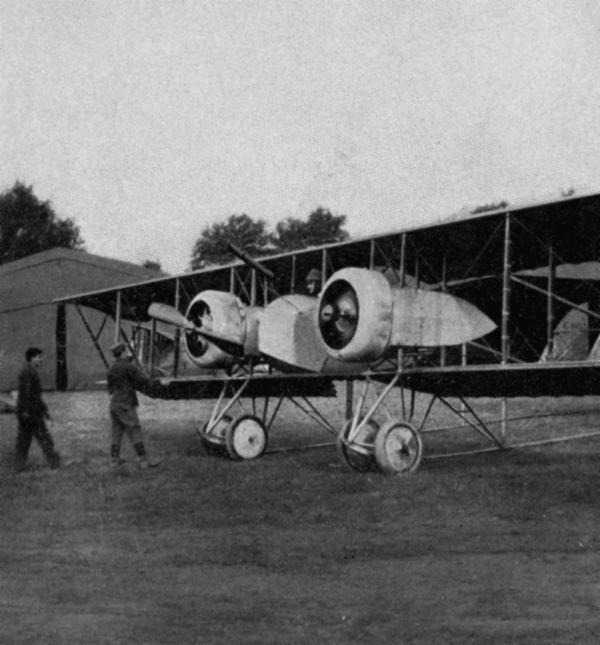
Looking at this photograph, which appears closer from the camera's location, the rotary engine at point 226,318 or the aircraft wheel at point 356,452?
the aircraft wheel at point 356,452

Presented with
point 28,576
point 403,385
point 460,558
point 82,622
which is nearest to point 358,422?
point 403,385

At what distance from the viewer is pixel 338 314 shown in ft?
40.1

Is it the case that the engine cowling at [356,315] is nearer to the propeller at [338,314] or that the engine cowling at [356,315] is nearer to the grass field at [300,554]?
the propeller at [338,314]

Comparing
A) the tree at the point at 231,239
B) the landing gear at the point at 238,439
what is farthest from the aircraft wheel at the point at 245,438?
the tree at the point at 231,239

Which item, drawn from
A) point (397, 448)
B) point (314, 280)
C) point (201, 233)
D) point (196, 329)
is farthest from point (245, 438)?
point (201, 233)

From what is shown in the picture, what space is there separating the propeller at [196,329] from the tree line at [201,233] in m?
48.3

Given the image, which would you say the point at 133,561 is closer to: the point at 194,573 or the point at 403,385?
the point at 194,573

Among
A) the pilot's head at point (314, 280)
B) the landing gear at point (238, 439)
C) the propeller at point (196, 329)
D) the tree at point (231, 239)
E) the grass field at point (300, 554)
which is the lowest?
the grass field at point (300, 554)

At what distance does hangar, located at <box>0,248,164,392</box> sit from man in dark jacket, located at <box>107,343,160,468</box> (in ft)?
59.6

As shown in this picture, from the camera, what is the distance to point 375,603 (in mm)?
5246

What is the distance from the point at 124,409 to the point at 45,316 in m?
19.5

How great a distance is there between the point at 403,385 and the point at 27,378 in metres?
4.95

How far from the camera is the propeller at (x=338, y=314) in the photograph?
39.7 feet

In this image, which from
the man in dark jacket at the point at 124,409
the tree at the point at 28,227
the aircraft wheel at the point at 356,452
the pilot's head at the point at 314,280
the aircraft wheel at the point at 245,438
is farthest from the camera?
the tree at the point at 28,227
